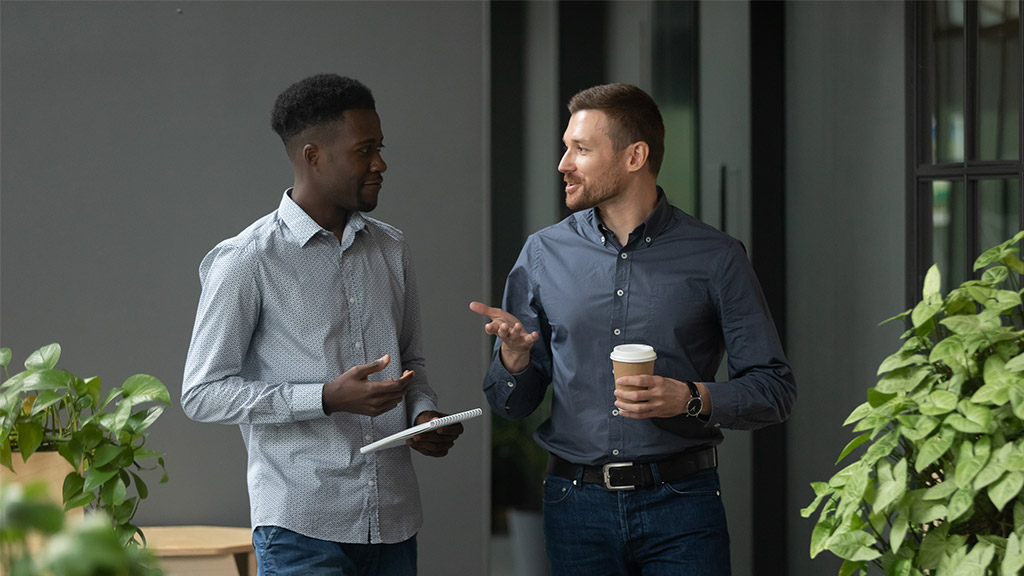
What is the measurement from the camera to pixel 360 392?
1.80 m

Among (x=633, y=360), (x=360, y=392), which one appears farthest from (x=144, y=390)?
(x=633, y=360)

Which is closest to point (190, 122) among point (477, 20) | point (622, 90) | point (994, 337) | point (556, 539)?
point (477, 20)

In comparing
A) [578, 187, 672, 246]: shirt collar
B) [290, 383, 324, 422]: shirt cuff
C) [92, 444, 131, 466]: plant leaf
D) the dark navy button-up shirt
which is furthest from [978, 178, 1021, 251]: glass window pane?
[92, 444, 131, 466]: plant leaf

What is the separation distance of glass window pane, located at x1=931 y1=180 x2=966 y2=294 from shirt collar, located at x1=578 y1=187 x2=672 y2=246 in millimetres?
1011

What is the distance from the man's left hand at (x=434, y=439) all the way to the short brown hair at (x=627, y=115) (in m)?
0.75

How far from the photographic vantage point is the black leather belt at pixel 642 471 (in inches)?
78.7

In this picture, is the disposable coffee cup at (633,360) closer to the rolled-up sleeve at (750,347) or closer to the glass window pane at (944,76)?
the rolled-up sleeve at (750,347)

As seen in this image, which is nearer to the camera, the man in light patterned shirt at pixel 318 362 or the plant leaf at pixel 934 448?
the plant leaf at pixel 934 448

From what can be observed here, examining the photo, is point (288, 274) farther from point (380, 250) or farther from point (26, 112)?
point (26, 112)

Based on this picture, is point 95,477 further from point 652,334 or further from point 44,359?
point 652,334

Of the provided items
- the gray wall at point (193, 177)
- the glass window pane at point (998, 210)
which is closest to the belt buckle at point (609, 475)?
the gray wall at point (193, 177)

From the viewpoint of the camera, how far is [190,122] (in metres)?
2.96

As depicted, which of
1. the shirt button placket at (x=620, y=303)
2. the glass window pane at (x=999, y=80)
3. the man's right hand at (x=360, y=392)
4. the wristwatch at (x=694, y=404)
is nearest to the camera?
the man's right hand at (x=360, y=392)

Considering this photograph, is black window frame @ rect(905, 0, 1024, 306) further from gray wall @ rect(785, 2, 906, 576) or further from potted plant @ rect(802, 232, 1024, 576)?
potted plant @ rect(802, 232, 1024, 576)
